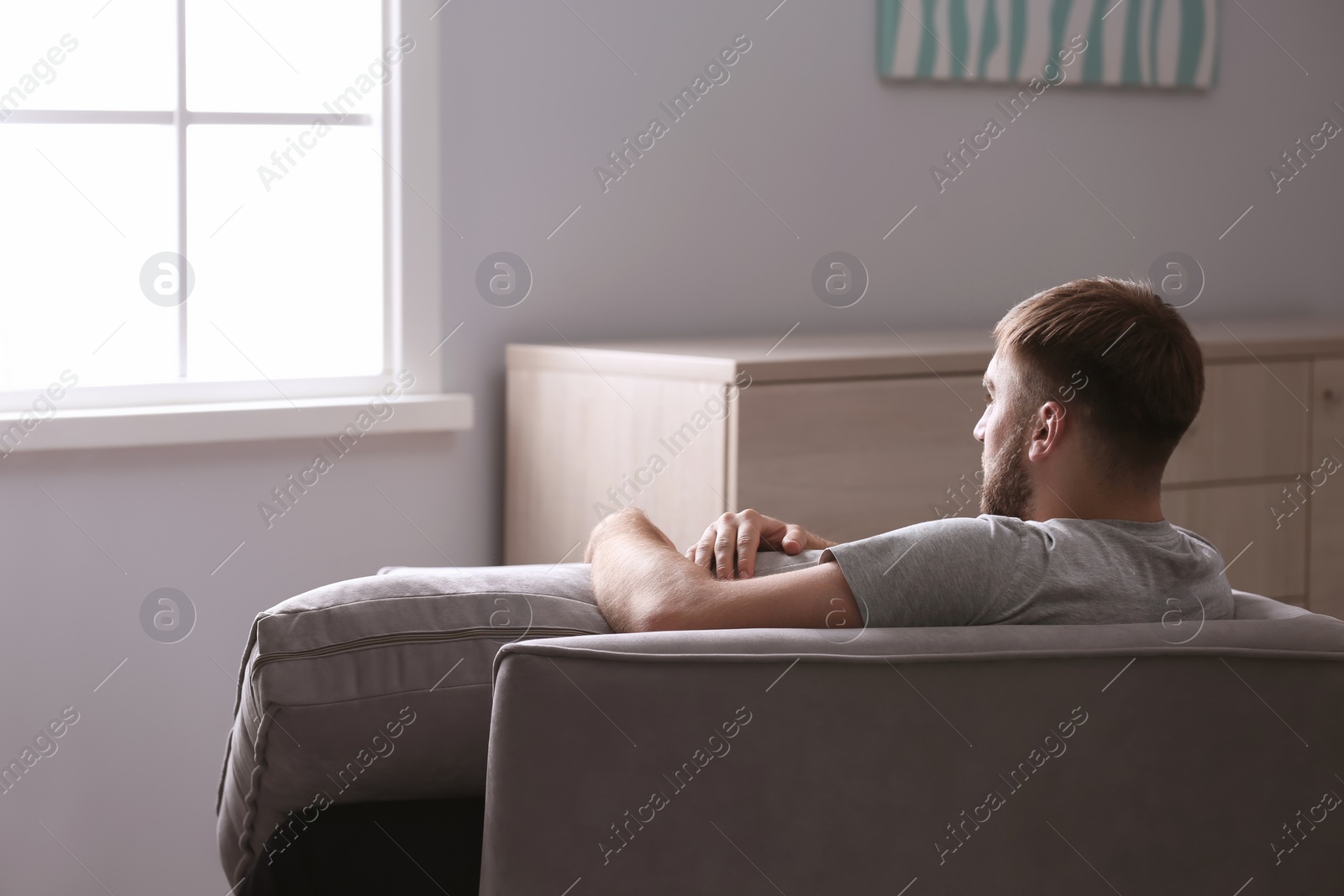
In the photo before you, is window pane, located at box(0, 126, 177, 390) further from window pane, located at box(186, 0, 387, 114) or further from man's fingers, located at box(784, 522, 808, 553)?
man's fingers, located at box(784, 522, 808, 553)

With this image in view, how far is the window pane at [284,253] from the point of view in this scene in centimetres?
253

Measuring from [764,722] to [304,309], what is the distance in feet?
5.94

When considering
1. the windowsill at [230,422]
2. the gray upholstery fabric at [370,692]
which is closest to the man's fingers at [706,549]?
the gray upholstery fabric at [370,692]

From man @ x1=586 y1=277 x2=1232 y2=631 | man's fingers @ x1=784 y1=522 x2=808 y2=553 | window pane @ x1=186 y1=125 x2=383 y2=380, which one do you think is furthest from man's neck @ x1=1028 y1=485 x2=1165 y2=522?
window pane @ x1=186 y1=125 x2=383 y2=380

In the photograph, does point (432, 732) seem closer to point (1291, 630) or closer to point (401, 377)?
point (1291, 630)

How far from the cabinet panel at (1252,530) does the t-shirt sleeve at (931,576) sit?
1.53 meters

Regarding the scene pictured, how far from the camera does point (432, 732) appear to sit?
1.13 meters

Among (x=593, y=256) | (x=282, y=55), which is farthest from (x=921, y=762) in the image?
(x=282, y=55)

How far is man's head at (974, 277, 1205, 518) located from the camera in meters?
1.36

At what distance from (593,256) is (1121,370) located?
5.32 ft

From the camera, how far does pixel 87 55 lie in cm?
239

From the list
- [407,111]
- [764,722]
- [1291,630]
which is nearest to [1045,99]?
[407,111]

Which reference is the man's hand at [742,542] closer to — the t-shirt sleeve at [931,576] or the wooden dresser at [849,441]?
the t-shirt sleeve at [931,576]

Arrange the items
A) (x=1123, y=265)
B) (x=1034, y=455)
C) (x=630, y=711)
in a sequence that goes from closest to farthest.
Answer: (x=630, y=711), (x=1034, y=455), (x=1123, y=265)
